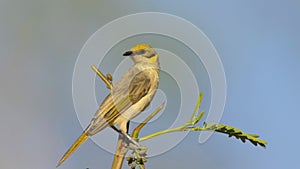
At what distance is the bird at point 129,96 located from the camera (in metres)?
0.43

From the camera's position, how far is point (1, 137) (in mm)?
884

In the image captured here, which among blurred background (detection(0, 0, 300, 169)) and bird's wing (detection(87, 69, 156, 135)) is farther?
blurred background (detection(0, 0, 300, 169))

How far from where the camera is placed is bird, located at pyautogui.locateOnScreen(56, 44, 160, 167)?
43cm

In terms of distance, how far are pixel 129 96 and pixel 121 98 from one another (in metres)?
0.01

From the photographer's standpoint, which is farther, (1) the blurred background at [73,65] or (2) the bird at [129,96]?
(1) the blurred background at [73,65]

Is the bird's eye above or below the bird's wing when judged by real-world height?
above

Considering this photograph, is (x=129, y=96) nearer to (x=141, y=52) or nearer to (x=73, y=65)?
(x=141, y=52)

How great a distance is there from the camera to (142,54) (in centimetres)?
48

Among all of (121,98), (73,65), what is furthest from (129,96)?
(73,65)

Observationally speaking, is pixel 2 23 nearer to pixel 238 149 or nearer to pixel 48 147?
pixel 48 147

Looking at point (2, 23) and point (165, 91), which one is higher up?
point (2, 23)

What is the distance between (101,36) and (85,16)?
56 cm

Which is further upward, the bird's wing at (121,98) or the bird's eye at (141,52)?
the bird's eye at (141,52)

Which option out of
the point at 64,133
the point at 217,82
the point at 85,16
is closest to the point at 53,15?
the point at 85,16
